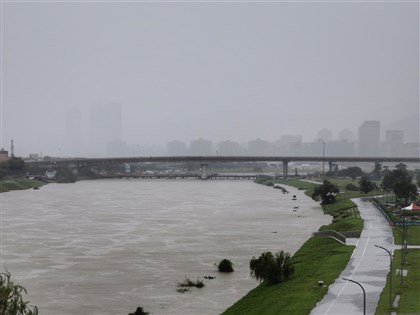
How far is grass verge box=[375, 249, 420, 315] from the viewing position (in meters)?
17.6

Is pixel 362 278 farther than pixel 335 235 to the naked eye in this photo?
No

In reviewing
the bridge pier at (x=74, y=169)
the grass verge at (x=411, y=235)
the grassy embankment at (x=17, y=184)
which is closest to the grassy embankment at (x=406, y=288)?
the grass verge at (x=411, y=235)

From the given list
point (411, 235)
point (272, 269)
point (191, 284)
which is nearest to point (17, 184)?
point (411, 235)

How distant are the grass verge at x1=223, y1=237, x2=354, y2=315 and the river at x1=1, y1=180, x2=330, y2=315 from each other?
0.98 meters

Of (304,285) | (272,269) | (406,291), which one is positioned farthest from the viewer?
(272,269)

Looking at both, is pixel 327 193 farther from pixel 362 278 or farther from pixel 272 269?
pixel 362 278

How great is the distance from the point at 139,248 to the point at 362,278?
15498 mm

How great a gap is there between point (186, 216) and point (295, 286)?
30621 millimetres

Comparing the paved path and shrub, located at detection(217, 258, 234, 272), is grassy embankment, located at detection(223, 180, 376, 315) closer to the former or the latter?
the paved path

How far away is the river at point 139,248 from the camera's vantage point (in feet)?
76.0

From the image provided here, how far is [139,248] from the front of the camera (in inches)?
1373

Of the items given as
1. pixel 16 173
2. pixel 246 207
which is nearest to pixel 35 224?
pixel 246 207

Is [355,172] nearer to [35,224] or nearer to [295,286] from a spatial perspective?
[35,224]

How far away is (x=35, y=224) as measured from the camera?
46.7 meters
